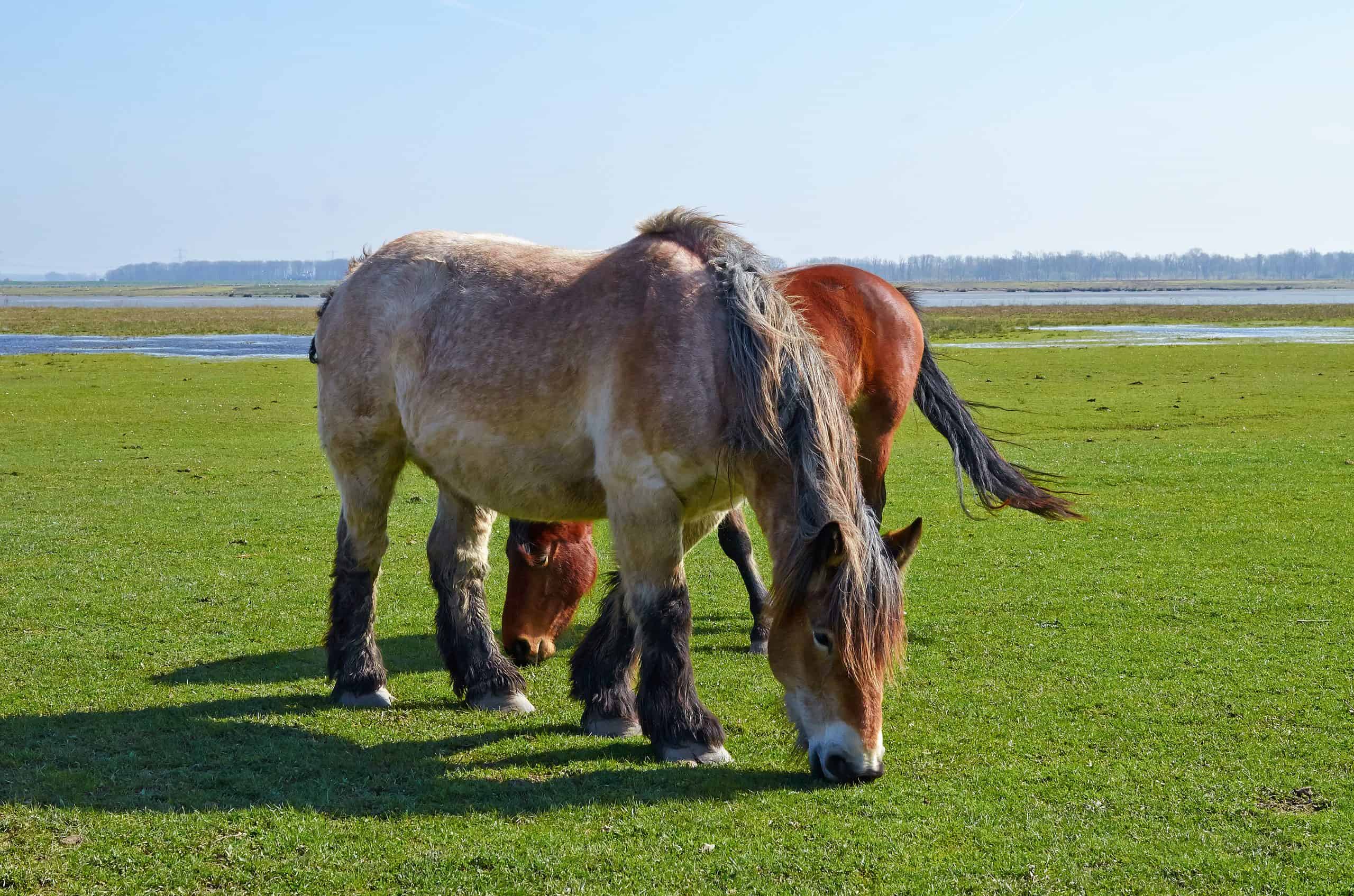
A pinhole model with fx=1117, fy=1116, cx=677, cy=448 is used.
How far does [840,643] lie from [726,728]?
1.36 meters

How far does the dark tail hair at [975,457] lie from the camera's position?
7.33 metres

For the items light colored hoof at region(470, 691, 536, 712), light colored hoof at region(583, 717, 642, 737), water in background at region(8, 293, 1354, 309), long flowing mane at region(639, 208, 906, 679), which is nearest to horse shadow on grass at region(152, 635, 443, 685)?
light colored hoof at region(470, 691, 536, 712)

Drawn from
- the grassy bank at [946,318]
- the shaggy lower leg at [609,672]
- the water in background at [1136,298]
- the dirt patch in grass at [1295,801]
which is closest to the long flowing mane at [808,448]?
the shaggy lower leg at [609,672]

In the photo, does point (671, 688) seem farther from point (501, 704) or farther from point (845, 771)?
point (501, 704)

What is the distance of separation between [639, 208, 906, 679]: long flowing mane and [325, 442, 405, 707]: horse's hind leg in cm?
226

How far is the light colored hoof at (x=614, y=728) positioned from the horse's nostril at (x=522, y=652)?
4.67 feet

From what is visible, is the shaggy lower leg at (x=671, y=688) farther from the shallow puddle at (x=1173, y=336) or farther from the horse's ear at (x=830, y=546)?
the shallow puddle at (x=1173, y=336)

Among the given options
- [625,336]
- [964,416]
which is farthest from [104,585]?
[964,416]

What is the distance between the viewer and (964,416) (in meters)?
7.70

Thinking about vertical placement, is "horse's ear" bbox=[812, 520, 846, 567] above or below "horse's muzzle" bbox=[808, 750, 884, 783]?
above

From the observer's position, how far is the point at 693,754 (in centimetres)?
485

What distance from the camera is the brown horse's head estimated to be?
664 cm

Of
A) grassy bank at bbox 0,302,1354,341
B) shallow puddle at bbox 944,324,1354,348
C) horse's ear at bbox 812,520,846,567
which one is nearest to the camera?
horse's ear at bbox 812,520,846,567

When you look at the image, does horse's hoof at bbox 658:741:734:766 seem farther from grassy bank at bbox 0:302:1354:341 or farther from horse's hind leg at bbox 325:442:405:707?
grassy bank at bbox 0:302:1354:341
